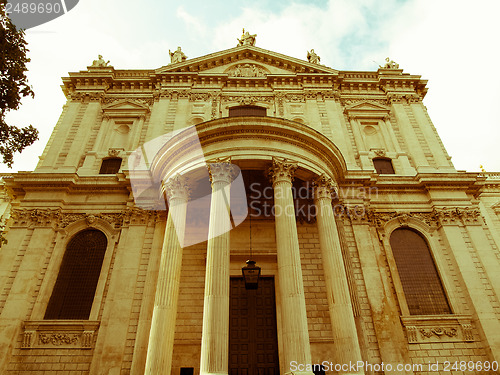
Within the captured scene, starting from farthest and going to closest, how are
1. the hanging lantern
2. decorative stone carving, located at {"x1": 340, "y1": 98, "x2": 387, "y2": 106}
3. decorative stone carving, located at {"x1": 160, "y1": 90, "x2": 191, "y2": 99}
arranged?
decorative stone carving, located at {"x1": 340, "y1": 98, "x2": 387, "y2": 106}, decorative stone carving, located at {"x1": 160, "y1": 90, "x2": 191, "y2": 99}, the hanging lantern

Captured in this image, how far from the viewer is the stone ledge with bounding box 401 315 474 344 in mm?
13320

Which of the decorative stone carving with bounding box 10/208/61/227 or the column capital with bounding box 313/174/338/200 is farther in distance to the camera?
the decorative stone carving with bounding box 10/208/61/227

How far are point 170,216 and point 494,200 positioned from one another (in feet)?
76.4

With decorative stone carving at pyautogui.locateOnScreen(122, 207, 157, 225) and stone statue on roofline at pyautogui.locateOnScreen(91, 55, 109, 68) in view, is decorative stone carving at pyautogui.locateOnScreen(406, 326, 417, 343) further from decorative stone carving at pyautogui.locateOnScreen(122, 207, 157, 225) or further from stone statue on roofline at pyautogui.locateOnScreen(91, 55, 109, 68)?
stone statue on roofline at pyautogui.locateOnScreen(91, 55, 109, 68)

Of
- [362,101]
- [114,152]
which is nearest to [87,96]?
[114,152]

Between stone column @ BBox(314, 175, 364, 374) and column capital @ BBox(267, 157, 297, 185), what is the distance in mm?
1355

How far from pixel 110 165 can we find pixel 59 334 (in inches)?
327

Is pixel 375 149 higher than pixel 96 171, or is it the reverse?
pixel 375 149

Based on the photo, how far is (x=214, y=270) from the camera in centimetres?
1123

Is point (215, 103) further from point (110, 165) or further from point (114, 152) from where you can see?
point (110, 165)

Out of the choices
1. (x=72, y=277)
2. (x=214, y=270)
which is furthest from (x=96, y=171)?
(x=214, y=270)

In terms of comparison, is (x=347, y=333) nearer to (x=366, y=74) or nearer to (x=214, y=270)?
(x=214, y=270)

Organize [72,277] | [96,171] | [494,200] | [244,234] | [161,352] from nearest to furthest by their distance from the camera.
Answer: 1. [161,352]
2. [72,277]
3. [244,234]
4. [96,171]
5. [494,200]

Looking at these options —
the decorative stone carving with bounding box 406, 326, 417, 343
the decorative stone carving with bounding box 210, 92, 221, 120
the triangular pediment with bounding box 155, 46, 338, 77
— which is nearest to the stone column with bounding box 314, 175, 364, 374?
the decorative stone carving with bounding box 406, 326, 417, 343
